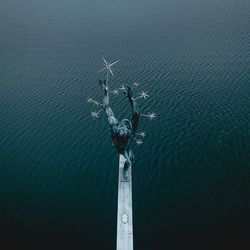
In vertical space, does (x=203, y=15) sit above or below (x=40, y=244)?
above

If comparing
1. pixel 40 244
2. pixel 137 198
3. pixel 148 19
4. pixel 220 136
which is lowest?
pixel 40 244

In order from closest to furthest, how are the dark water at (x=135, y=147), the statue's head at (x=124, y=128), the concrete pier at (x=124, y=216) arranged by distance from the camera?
the concrete pier at (x=124, y=216), the dark water at (x=135, y=147), the statue's head at (x=124, y=128)

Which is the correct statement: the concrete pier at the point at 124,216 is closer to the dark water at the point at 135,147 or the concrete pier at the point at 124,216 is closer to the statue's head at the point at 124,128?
the dark water at the point at 135,147

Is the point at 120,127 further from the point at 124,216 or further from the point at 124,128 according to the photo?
the point at 124,216

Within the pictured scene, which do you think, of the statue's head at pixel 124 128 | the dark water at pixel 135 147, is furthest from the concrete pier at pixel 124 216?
the statue's head at pixel 124 128

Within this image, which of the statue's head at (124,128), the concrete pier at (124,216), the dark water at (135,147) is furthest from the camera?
the statue's head at (124,128)

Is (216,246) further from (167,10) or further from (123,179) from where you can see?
(167,10)

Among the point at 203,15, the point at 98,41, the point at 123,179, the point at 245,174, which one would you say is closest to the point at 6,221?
the point at 123,179

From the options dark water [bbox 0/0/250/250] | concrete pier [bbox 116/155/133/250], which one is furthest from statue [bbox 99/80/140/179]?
dark water [bbox 0/0/250/250]
